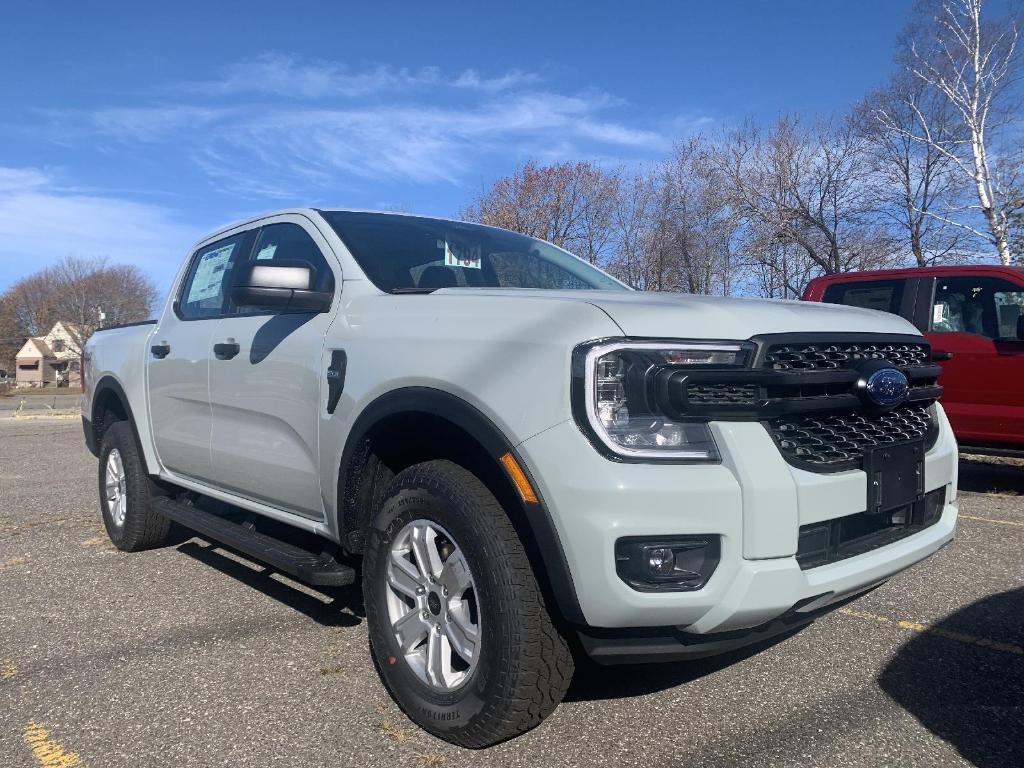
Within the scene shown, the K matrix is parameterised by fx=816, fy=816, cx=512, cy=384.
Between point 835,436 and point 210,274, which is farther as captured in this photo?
point 210,274

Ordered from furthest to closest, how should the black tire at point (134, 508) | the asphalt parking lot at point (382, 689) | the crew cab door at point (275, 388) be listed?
the black tire at point (134, 508)
the crew cab door at point (275, 388)
the asphalt parking lot at point (382, 689)

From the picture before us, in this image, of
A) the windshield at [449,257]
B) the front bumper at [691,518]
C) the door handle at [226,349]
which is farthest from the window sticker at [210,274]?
the front bumper at [691,518]

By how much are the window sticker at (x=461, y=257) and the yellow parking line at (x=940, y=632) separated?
2412mm

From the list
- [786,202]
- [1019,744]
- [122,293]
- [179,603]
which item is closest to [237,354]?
[179,603]

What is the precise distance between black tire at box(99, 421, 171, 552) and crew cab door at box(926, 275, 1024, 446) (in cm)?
622

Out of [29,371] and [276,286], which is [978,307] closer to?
[276,286]

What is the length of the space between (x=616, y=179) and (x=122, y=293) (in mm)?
50461

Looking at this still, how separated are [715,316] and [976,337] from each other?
5.80m

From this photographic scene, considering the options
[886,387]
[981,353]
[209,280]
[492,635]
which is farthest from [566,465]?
[981,353]

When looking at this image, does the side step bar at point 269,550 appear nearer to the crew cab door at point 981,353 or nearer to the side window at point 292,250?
the side window at point 292,250

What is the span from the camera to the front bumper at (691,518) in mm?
2119

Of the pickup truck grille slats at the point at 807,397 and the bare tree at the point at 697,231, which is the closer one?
the pickup truck grille slats at the point at 807,397

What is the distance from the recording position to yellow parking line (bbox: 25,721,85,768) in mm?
2537

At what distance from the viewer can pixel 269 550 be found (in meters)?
3.43
